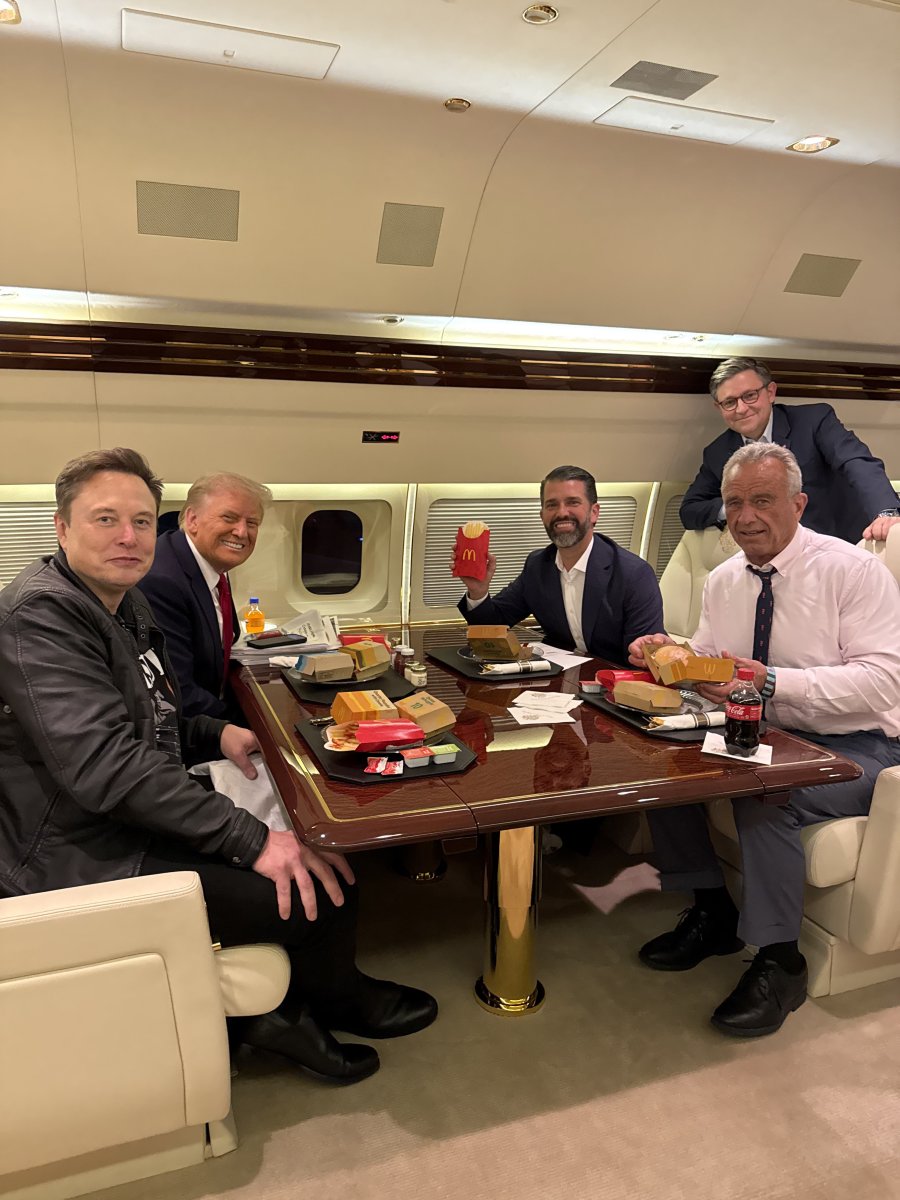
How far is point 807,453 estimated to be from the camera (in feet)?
16.1

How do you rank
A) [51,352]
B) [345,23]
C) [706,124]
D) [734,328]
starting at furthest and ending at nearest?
[734,328] → [51,352] → [706,124] → [345,23]

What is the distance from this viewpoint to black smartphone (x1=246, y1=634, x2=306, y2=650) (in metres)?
3.71

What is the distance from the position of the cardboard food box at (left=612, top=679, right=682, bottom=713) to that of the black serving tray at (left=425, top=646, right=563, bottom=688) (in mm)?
485

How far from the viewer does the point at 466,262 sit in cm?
409

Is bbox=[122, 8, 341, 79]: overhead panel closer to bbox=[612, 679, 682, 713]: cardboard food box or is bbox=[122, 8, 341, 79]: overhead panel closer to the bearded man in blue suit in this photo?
the bearded man in blue suit

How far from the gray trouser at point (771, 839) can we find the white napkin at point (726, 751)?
0.93ft

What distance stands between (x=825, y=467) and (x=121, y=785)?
433cm

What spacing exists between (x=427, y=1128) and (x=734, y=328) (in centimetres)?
428

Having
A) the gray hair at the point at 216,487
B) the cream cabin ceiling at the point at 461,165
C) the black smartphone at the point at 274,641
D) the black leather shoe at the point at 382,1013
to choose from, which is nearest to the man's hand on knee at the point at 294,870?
the black leather shoe at the point at 382,1013

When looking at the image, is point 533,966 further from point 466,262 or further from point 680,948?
point 466,262

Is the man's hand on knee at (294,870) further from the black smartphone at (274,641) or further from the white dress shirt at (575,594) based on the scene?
the white dress shirt at (575,594)

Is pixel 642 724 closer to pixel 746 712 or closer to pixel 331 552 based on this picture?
pixel 746 712

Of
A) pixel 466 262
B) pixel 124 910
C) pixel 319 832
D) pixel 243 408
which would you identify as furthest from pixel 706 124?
pixel 124 910

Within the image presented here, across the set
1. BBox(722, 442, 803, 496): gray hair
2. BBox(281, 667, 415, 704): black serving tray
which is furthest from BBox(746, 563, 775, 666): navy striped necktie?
BBox(281, 667, 415, 704): black serving tray
